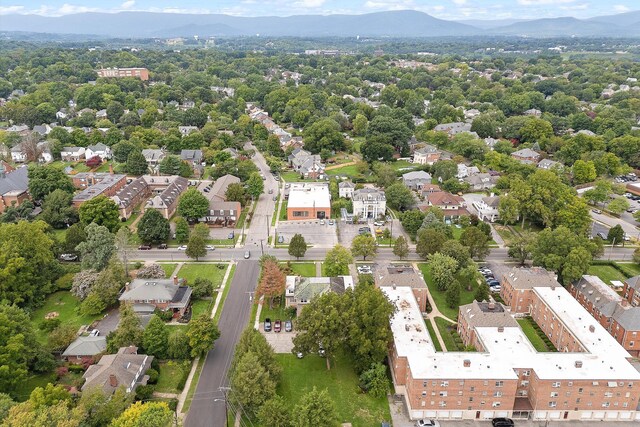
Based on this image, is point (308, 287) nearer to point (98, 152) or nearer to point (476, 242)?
point (476, 242)

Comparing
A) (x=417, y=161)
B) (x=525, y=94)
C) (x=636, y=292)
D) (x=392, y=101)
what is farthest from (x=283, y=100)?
(x=636, y=292)

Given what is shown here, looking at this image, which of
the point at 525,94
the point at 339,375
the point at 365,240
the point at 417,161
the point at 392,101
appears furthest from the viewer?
the point at 392,101

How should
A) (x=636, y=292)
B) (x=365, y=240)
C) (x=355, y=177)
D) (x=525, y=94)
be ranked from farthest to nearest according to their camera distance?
1. (x=525, y=94)
2. (x=355, y=177)
3. (x=365, y=240)
4. (x=636, y=292)

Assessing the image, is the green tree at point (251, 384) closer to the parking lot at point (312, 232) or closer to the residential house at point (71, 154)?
the parking lot at point (312, 232)

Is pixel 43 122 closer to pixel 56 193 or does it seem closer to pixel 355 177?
pixel 56 193

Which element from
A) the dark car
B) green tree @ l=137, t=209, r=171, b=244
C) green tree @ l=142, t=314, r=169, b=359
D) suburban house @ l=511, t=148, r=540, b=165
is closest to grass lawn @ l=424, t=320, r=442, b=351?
the dark car

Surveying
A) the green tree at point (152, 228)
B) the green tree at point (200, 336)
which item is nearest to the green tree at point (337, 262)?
the green tree at point (200, 336)
